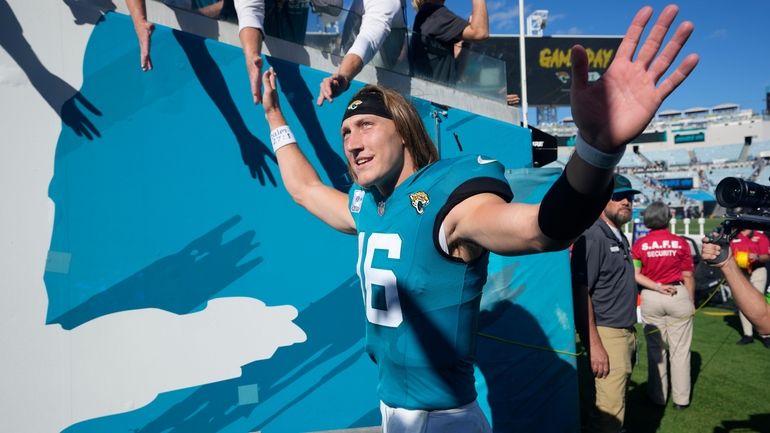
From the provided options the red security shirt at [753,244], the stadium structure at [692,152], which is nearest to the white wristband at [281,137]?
the red security shirt at [753,244]

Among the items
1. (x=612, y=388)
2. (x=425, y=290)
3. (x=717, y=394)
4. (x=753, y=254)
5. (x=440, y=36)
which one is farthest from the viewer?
(x=753, y=254)

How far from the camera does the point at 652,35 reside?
1.23 m

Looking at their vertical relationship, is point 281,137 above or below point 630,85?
below

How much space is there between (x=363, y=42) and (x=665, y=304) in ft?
13.9

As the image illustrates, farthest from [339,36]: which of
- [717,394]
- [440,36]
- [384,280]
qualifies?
[717,394]

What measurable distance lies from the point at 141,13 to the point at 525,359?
330cm

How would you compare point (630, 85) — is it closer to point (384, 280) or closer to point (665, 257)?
point (384, 280)

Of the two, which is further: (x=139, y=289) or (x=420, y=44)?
(x=420, y=44)

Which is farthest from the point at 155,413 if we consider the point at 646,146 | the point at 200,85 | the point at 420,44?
the point at 646,146

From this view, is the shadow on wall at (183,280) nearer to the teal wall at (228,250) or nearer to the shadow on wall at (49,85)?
the teal wall at (228,250)

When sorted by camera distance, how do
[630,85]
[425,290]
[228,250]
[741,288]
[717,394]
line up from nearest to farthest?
[630,85], [425,290], [741,288], [228,250], [717,394]

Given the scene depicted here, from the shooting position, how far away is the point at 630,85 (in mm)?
1217

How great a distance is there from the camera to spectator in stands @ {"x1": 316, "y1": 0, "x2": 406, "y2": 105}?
298 centimetres

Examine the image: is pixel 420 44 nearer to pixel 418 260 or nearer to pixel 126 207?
pixel 126 207
